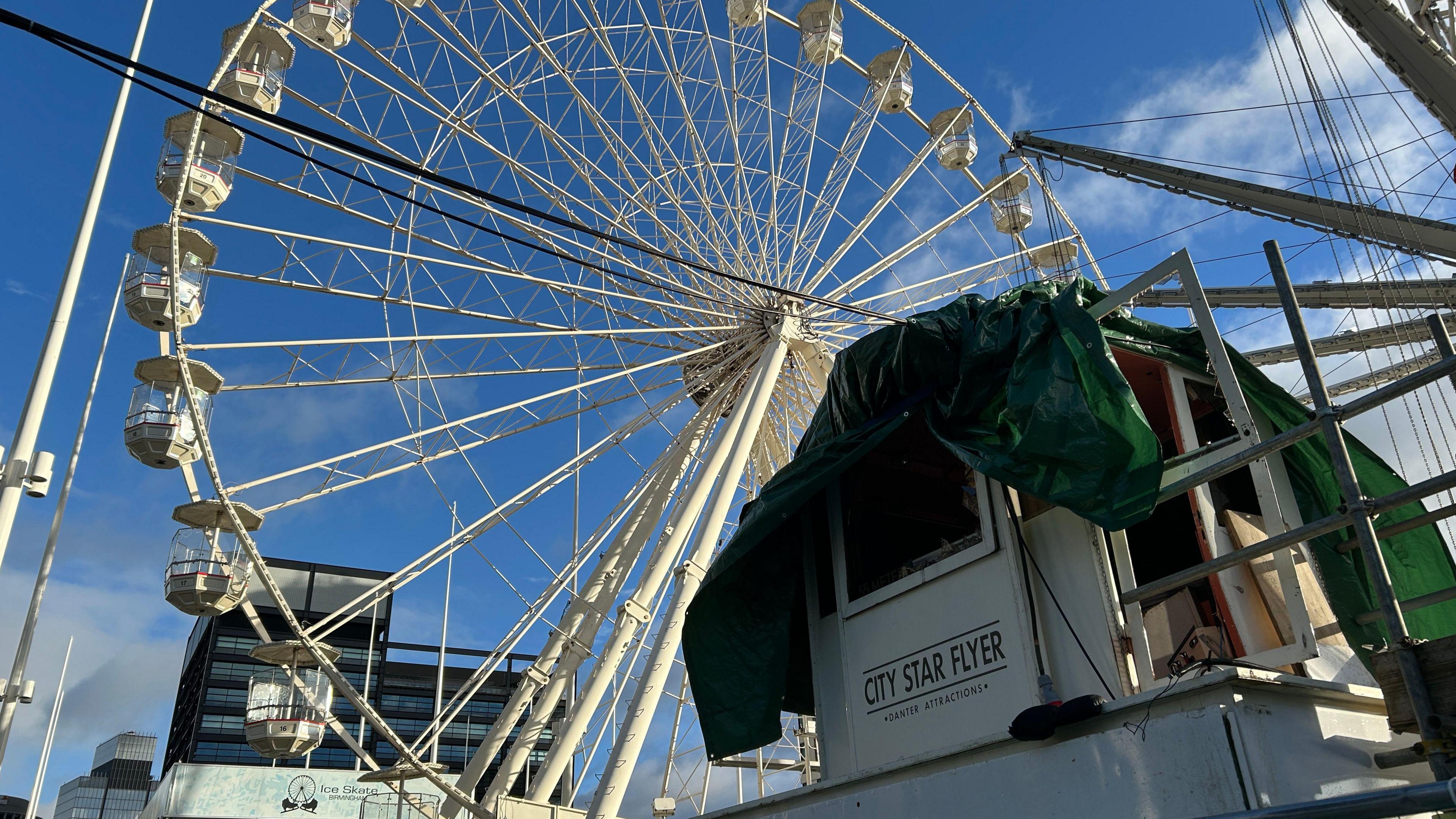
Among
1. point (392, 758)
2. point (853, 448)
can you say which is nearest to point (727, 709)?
point (853, 448)

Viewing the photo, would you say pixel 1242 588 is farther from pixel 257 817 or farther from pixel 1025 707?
pixel 257 817

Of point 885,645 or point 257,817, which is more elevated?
point 257,817

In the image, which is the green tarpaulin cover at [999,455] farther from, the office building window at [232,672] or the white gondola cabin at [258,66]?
the office building window at [232,672]

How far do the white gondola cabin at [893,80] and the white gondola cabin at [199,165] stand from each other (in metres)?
11.6

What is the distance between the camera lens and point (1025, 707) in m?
5.88

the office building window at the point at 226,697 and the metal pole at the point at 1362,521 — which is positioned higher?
the office building window at the point at 226,697

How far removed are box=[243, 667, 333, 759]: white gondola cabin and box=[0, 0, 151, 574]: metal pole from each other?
5.69 meters

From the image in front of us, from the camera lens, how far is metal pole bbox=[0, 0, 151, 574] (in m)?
12.0

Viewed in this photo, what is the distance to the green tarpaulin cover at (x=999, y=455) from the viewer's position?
5.36m

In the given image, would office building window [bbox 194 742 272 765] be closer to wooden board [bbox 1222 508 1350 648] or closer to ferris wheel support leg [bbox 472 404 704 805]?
ferris wheel support leg [bbox 472 404 704 805]

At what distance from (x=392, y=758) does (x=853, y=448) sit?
67.3 m

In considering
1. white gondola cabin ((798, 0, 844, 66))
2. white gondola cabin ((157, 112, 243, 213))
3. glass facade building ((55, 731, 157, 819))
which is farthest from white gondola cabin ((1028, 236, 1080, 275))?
glass facade building ((55, 731, 157, 819))

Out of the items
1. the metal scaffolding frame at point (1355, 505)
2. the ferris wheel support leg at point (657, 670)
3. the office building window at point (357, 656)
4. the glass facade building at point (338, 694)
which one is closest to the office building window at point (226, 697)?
the glass facade building at point (338, 694)

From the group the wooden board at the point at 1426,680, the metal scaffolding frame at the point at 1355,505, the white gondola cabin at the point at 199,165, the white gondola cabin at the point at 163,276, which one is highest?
the white gondola cabin at the point at 199,165
